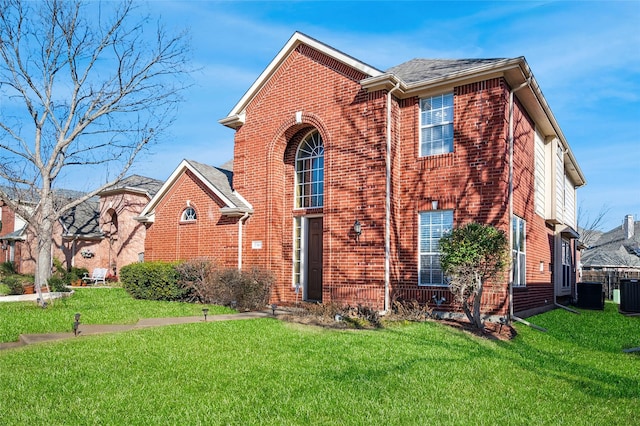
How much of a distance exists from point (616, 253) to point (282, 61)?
112 feet

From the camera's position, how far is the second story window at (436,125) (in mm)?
12195

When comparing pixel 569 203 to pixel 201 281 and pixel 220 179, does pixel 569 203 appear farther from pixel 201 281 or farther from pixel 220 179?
pixel 201 281

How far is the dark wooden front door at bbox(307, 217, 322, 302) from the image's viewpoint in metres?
14.3

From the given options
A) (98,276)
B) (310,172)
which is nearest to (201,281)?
(310,172)

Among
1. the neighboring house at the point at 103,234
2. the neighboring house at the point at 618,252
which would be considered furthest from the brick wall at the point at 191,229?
the neighboring house at the point at 618,252

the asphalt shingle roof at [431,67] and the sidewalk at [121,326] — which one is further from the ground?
the asphalt shingle roof at [431,67]

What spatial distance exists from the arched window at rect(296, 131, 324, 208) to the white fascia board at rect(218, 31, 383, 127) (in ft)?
7.68

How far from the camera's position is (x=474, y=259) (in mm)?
9547

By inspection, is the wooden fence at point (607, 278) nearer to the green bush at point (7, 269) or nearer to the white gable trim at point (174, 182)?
the white gable trim at point (174, 182)

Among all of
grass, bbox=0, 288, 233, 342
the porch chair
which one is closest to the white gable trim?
grass, bbox=0, 288, 233, 342

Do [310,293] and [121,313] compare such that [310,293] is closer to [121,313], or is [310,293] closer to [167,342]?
[121,313]

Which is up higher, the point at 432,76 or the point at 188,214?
the point at 432,76

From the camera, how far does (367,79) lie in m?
12.3

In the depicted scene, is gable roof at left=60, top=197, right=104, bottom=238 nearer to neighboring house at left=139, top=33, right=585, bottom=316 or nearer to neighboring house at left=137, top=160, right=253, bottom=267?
neighboring house at left=137, top=160, right=253, bottom=267
